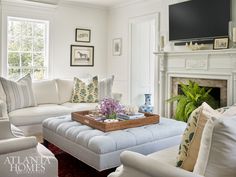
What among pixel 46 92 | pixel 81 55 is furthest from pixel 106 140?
pixel 81 55

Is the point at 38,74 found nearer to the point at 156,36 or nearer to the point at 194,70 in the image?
the point at 156,36

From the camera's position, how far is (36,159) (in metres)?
1.87

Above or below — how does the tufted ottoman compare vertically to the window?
below

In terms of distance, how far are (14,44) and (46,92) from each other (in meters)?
1.26

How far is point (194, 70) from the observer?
13.8 feet

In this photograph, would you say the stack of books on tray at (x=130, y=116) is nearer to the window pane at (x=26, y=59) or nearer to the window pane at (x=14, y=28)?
the window pane at (x=26, y=59)

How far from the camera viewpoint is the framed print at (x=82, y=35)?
568 centimetres

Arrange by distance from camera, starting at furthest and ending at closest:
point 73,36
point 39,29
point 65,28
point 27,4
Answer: point 73,36, point 65,28, point 39,29, point 27,4

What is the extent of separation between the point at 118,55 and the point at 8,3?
2.42 meters

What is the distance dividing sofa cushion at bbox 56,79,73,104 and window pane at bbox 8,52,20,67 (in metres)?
0.94

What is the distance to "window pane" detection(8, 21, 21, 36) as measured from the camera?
197 inches

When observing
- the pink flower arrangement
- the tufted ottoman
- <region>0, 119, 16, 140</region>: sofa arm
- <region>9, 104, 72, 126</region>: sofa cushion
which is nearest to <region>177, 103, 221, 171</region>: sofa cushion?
the tufted ottoman

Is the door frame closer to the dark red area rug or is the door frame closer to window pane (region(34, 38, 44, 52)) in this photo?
window pane (region(34, 38, 44, 52))

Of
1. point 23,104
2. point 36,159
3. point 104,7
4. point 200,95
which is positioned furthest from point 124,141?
point 104,7
